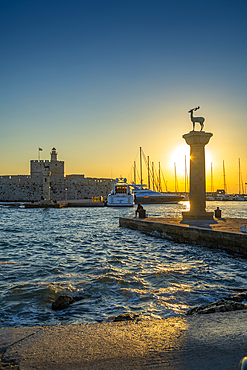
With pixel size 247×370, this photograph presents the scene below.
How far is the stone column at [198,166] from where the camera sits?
11.8 m

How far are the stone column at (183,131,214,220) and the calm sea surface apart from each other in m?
3.57

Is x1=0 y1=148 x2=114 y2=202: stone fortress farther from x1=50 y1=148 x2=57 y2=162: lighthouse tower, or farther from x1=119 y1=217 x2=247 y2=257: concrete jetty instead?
x1=119 y1=217 x2=247 y2=257: concrete jetty

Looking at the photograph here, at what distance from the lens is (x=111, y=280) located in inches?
206

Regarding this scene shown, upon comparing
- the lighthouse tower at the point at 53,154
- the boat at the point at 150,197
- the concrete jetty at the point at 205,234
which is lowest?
the concrete jetty at the point at 205,234

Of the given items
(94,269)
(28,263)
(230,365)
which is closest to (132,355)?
(230,365)

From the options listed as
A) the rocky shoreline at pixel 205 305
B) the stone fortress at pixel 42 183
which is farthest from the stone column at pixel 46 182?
the rocky shoreline at pixel 205 305

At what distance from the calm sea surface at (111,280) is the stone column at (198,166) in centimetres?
357

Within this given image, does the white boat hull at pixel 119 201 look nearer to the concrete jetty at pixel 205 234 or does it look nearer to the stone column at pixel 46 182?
the stone column at pixel 46 182

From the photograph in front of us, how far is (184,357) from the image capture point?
6.20ft

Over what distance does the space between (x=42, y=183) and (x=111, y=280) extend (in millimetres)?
50744

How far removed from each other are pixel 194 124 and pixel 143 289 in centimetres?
902

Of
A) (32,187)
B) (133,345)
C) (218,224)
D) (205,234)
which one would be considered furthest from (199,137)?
(32,187)

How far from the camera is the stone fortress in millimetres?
53250

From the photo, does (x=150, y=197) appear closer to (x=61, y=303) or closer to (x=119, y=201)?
(x=119, y=201)
